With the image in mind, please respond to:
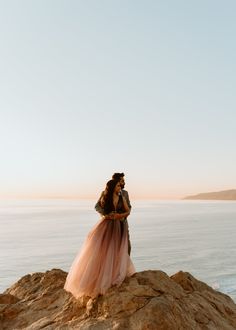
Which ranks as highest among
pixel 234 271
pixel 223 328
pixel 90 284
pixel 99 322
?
pixel 90 284

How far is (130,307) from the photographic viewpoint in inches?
336

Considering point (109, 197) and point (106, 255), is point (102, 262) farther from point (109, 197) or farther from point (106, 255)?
point (109, 197)

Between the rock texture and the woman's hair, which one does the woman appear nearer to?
the woman's hair

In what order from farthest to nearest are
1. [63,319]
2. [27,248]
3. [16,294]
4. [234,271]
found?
[27,248], [234,271], [16,294], [63,319]

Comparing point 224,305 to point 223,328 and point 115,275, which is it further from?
point 115,275

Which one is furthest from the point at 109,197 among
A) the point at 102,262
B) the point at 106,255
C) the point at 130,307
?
the point at 130,307

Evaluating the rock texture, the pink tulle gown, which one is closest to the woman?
the pink tulle gown

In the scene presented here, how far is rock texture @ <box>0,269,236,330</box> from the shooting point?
8234 mm

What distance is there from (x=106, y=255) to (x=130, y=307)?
1.36m

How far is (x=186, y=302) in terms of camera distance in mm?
9539

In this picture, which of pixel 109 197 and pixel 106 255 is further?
pixel 109 197

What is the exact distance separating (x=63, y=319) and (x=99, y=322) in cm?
110

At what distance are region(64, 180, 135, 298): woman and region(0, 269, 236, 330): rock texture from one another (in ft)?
0.79

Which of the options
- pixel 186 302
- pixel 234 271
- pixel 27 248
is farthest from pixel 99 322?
pixel 27 248
